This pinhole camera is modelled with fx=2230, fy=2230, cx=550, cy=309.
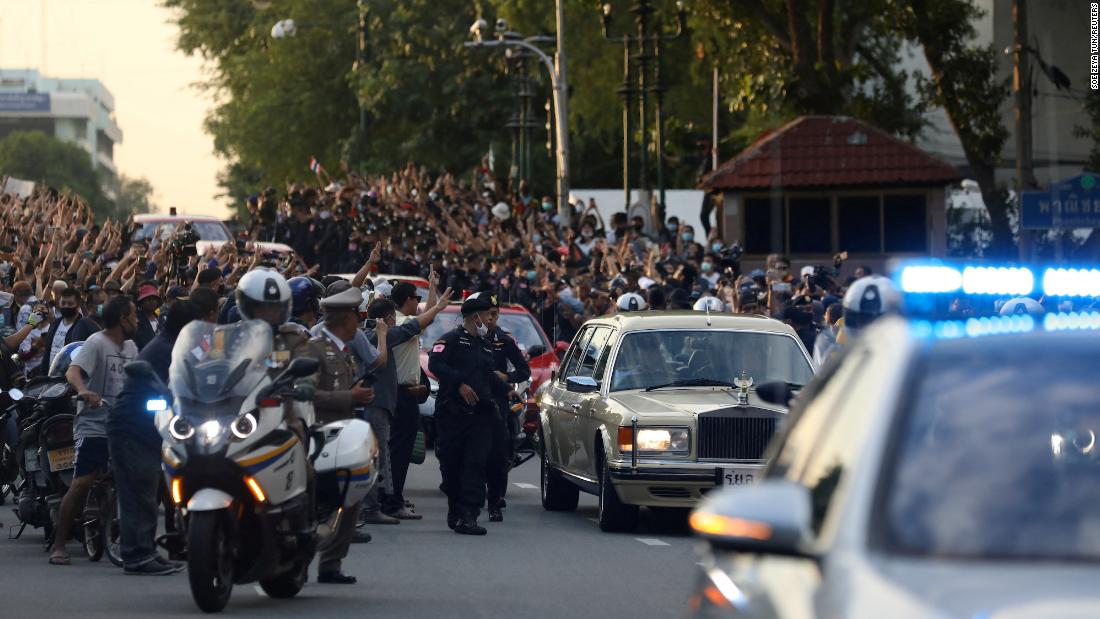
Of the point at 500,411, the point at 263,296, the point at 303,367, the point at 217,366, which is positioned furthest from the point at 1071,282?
the point at 500,411

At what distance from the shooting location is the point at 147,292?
1527cm

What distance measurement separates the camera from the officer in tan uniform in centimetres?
1173

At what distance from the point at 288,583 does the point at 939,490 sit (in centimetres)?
751

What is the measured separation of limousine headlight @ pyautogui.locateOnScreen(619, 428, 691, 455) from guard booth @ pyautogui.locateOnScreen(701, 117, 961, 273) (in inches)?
1216

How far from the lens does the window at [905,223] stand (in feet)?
152

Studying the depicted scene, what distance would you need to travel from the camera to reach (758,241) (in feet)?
154

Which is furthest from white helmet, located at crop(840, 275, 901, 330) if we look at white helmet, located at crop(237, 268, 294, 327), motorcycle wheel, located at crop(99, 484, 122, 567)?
motorcycle wheel, located at crop(99, 484, 122, 567)

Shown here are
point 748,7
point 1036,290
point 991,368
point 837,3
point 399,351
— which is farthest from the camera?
point 837,3

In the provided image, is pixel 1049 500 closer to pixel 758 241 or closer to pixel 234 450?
pixel 234 450

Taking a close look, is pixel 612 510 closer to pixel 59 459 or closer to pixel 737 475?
pixel 737 475

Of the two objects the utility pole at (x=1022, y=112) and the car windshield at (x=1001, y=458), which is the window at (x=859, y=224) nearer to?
the utility pole at (x=1022, y=112)

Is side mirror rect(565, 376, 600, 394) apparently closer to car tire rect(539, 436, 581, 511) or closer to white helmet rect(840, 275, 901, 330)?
car tire rect(539, 436, 581, 511)

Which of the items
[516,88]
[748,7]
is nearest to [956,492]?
[748,7]

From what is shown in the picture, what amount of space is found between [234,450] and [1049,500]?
6496 mm
